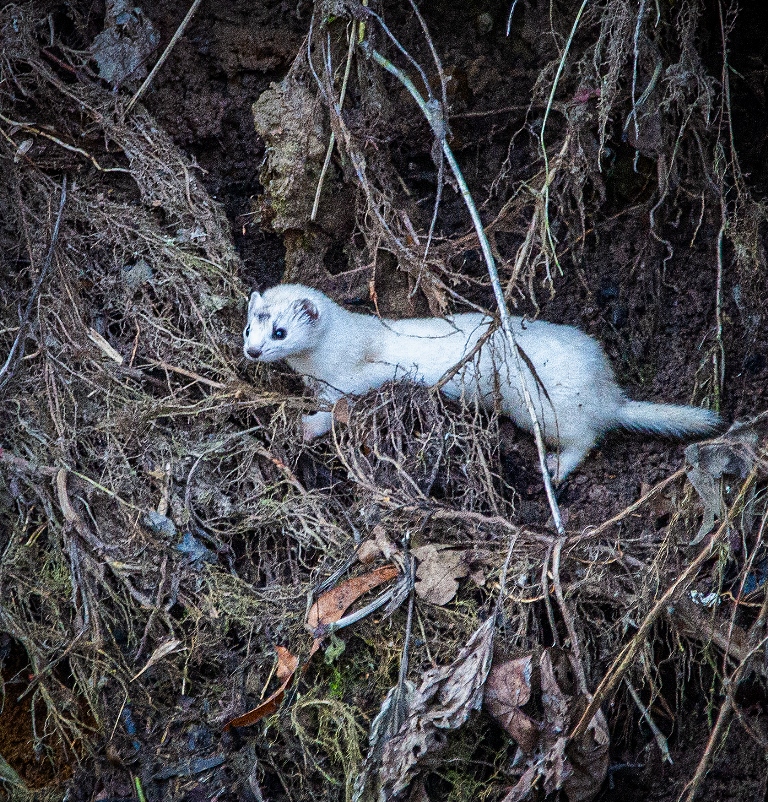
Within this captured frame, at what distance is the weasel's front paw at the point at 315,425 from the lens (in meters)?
3.36

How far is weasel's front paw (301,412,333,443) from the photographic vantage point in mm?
3359

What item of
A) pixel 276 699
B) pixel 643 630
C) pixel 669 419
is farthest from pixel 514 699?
pixel 669 419

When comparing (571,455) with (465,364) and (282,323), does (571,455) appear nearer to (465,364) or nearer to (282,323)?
(465,364)

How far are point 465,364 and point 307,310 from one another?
0.76 m

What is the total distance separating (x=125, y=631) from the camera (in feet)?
10.2

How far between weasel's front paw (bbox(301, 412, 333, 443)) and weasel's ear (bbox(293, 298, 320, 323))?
0.42 meters

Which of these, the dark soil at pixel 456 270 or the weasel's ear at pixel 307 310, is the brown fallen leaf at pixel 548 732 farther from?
the weasel's ear at pixel 307 310

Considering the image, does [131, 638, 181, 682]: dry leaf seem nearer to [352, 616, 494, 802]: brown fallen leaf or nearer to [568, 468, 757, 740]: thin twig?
[352, 616, 494, 802]: brown fallen leaf

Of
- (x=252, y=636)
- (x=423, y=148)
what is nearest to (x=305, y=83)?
(x=423, y=148)

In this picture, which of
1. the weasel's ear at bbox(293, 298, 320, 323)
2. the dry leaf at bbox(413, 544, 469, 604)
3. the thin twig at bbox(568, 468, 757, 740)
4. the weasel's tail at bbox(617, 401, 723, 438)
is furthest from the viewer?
the weasel's ear at bbox(293, 298, 320, 323)

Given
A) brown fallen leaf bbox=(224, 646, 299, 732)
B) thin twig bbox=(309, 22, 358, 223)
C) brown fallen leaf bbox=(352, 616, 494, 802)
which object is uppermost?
thin twig bbox=(309, 22, 358, 223)

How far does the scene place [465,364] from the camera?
10.3 feet

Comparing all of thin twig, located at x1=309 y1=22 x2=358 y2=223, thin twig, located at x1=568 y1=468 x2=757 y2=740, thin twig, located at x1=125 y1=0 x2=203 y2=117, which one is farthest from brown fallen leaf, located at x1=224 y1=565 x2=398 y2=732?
thin twig, located at x1=125 y1=0 x2=203 y2=117

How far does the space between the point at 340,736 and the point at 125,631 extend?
0.92 metres
